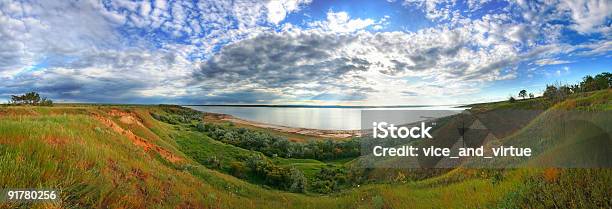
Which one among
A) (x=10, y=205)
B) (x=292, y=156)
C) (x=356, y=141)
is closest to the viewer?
(x=10, y=205)

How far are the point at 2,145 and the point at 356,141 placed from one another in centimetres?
5814

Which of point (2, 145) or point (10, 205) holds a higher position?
point (2, 145)

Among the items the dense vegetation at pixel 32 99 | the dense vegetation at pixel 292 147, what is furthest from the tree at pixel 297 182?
the dense vegetation at pixel 32 99

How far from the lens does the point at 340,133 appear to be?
3413 inches

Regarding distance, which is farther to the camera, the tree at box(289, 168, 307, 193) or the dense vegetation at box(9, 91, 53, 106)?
the dense vegetation at box(9, 91, 53, 106)

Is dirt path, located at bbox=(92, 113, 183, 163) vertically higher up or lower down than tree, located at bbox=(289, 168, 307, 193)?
higher up

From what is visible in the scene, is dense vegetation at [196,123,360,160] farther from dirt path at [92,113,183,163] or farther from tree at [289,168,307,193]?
dirt path at [92,113,183,163]

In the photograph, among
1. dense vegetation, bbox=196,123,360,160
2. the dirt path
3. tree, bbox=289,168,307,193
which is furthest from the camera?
dense vegetation, bbox=196,123,360,160

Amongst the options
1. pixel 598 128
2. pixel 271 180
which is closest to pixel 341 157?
pixel 271 180

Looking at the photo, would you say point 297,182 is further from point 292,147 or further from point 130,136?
point 292,147

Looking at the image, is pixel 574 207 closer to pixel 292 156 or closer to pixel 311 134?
pixel 292 156

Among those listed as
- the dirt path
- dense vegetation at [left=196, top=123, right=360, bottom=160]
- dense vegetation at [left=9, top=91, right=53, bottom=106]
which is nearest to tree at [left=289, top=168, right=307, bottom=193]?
the dirt path

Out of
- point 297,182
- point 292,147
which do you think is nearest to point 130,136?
point 297,182

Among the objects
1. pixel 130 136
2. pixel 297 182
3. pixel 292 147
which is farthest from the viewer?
pixel 292 147
